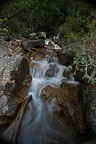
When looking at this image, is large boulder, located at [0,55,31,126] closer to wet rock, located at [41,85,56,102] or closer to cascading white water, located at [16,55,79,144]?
cascading white water, located at [16,55,79,144]

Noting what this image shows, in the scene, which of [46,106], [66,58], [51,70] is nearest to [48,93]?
[46,106]

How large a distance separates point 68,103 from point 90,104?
61 centimetres

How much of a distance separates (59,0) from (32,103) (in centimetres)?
1174

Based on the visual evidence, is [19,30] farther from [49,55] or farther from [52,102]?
[52,102]

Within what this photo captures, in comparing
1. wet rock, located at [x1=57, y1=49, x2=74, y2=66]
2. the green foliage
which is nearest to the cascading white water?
wet rock, located at [x1=57, y1=49, x2=74, y2=66]

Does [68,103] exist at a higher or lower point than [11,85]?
lower

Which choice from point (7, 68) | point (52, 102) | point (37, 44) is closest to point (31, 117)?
point (52, 102)

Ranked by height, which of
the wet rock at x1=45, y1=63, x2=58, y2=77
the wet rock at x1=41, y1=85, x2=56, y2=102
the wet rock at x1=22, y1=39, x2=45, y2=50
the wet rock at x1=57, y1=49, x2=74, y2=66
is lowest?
the wet rock at x1=41, y1=85, x2=56, y2=102

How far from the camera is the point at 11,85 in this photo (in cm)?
263

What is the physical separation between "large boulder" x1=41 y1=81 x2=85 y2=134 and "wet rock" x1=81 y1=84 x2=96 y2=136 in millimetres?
184

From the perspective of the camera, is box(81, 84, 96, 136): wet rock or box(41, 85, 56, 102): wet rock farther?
box(41, 85, 56, 102): wet rock

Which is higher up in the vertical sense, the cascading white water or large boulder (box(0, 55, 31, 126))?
large boulder (box(0, 55, 31, 126))

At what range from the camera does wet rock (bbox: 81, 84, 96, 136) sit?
7.39ft

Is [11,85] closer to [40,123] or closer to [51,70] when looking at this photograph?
[40,123]
